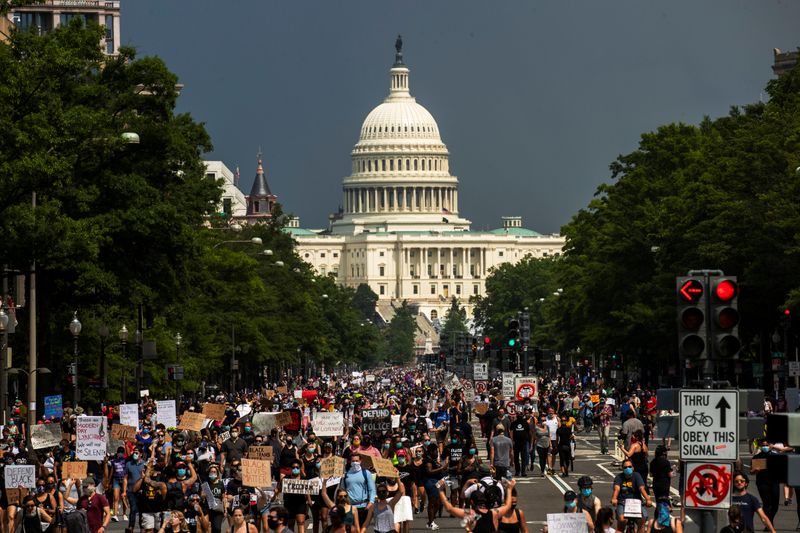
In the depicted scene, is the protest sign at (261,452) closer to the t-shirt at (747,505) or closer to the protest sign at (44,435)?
the protest sign at (44,435)

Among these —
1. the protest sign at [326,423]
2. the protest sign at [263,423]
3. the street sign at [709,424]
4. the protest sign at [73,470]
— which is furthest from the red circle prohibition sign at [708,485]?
the protest sign at [263,423]

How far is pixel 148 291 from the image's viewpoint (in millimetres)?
55312

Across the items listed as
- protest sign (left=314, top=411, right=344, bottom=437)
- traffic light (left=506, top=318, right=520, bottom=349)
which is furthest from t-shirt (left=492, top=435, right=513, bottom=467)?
traffic light (left=506, top=318, right=520, bottom=349)

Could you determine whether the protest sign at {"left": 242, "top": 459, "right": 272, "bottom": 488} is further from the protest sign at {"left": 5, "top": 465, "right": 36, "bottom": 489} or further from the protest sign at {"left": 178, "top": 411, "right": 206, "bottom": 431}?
the protest sign at {"left": 178, "top": 411, "right": 206, "bottom": 431}

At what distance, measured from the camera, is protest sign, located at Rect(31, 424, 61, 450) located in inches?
1400

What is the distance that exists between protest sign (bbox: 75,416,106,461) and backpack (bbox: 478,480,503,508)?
9.53m

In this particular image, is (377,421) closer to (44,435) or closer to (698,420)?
(44,435)

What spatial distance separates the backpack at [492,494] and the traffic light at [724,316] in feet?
14.7

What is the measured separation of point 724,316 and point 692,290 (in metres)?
0.41

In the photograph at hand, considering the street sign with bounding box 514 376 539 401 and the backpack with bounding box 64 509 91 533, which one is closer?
the backpack with bounding box 64 509 91 533

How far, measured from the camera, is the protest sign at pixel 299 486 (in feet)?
98.6

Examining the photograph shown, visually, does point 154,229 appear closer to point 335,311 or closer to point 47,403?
point 47,403

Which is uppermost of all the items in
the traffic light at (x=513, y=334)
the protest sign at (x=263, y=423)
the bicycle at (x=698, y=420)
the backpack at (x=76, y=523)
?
the traffic light at (x=513, y=334)

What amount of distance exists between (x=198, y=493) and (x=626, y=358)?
82.0 m
